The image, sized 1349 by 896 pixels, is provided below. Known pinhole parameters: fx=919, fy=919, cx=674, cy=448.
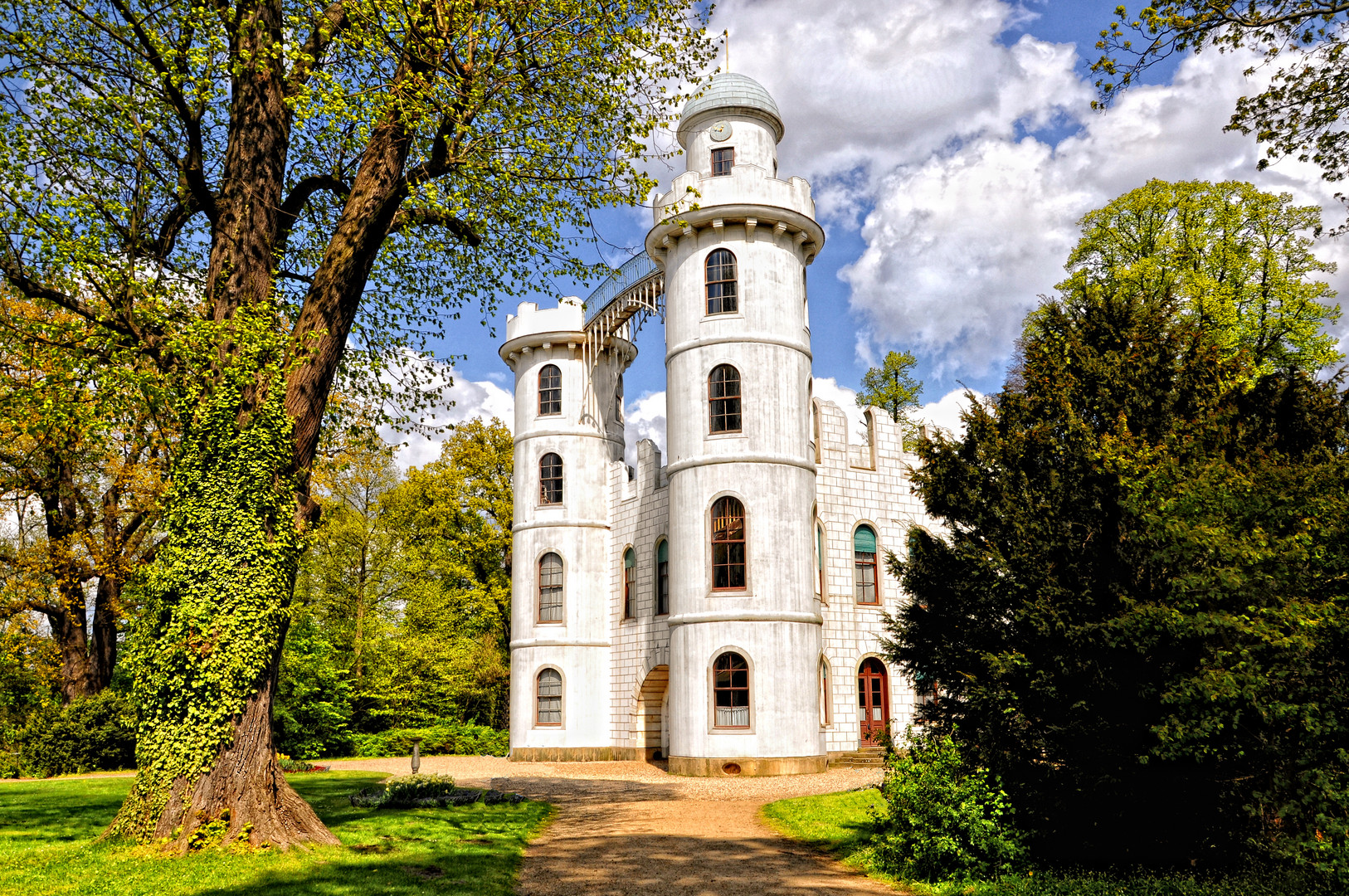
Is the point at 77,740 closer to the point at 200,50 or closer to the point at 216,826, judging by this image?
the point at 216,826

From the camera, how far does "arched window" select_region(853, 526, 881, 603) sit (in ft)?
82.2

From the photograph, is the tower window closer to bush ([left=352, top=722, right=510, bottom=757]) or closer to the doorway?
the doorway

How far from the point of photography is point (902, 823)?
9930mm

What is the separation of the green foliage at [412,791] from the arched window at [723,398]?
10.3 metres

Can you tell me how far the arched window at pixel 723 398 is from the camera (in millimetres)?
22328

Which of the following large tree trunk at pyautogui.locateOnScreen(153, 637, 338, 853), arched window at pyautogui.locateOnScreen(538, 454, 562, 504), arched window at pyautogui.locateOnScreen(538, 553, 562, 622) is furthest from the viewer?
arched window at pyautogui.locateOnScreen(538, 454, 562, 504)

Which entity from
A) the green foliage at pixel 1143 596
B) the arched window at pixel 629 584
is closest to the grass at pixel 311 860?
the green foliage at pixel 1143 596

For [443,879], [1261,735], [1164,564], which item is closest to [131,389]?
[443,879]

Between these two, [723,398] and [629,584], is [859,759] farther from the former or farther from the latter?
[723,398]

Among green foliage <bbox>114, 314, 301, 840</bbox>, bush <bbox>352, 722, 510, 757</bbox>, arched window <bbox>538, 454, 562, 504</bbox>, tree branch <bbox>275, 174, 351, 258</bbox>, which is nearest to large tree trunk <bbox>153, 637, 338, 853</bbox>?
green foliage <bbox>114, 314, 301, 840</bbox>

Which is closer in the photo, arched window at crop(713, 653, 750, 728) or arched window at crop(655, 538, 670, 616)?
arched window at crop(713, 653, 750, 728)

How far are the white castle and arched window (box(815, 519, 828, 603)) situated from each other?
0.40ft

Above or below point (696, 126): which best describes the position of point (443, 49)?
below

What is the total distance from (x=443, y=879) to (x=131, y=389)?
7.83 metres
